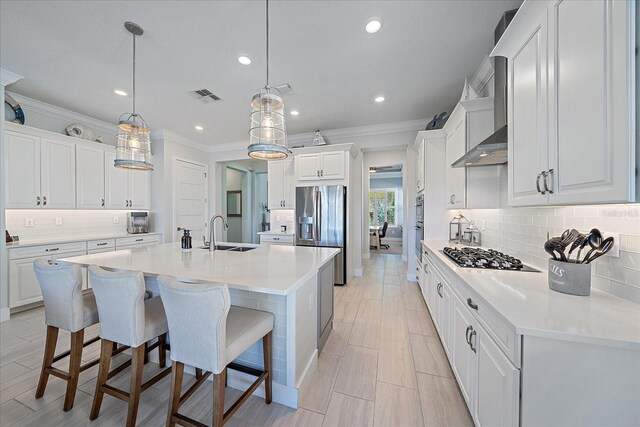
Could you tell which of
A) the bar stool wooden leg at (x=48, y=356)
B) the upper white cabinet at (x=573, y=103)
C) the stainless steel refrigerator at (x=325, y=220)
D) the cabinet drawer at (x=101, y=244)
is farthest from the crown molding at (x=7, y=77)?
the upper white cabinet at (x=573, y=103)

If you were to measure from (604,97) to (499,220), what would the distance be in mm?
1748

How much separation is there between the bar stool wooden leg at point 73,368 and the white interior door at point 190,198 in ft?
11.8

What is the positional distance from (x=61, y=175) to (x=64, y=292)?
3.13 metres

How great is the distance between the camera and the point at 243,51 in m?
2.38

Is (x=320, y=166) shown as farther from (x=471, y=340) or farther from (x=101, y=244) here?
(x=101, y=244)

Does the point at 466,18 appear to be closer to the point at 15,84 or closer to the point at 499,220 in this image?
the point at 499,220

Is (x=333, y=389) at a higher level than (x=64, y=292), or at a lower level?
lower

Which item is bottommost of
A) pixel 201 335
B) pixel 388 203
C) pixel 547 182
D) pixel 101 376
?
pixel 101 376

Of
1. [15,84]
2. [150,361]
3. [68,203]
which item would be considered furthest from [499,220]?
[15,84]

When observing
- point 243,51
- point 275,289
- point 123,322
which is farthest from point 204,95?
point 275,289

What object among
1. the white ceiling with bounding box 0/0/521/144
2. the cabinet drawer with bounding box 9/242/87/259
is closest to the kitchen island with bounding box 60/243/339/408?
the cabinet drawer with bounding box 9/242/87/259

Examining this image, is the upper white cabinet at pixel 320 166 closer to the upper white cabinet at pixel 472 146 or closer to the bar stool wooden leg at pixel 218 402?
the upper white cabinet at pixel 472 146

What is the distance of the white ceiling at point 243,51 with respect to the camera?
1904mm

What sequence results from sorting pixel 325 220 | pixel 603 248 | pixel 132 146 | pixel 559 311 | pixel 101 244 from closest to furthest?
pixel 559 311 < pixel 603 248 < pixel 132 146 < pixel 101 244 < pixel 325 220
